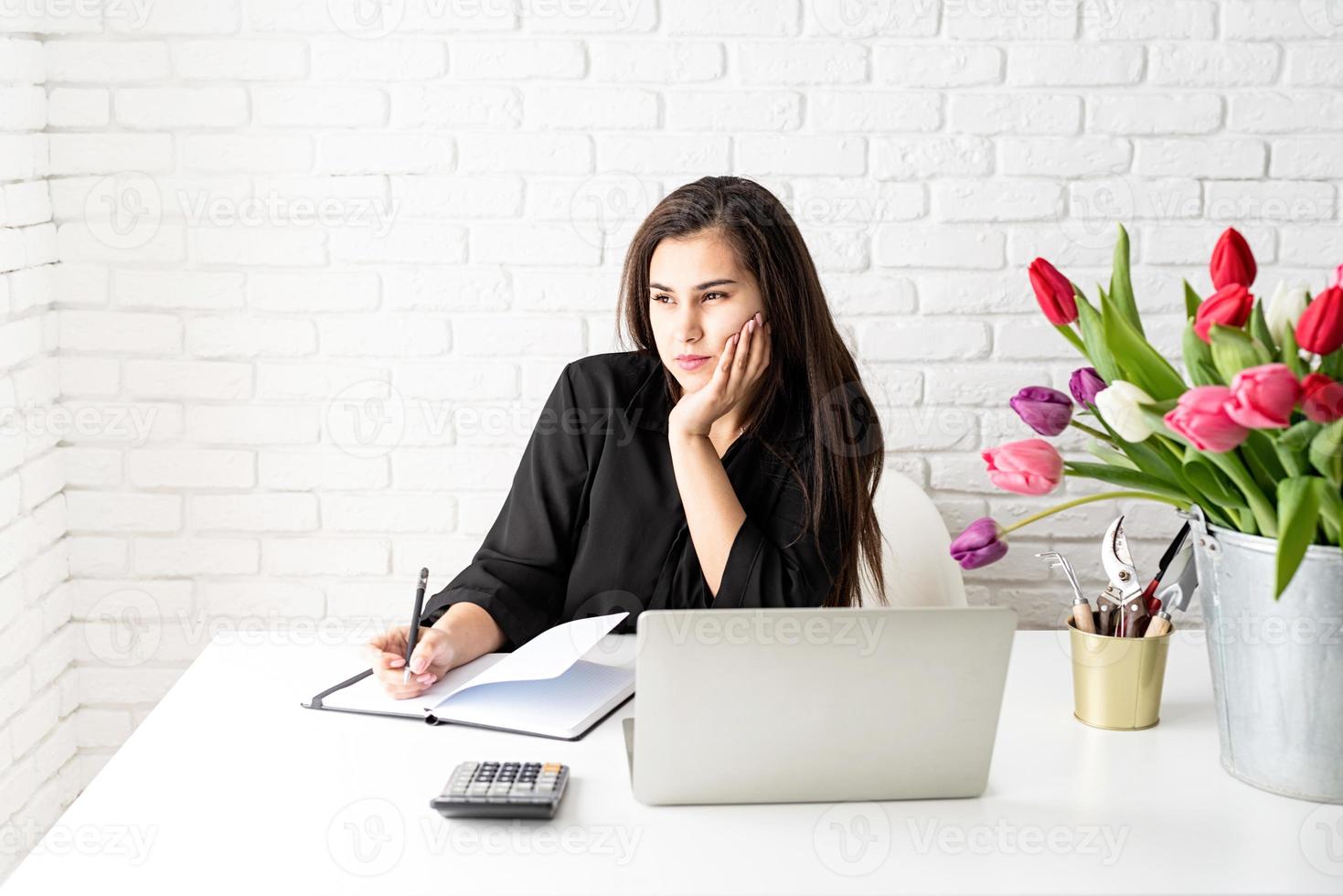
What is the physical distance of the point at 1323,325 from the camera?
990 millimetres

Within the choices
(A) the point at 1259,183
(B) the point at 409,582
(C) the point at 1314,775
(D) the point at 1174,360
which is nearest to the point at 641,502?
(B) the point at 409,582

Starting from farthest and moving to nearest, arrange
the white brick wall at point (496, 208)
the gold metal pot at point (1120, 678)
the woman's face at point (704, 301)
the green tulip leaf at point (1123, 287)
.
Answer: the white brick wall at point (496, 208), the woman's face at point (704, 301), the gold metal pot at point (1120, 678), the green tulip leaf at point (1123, 287)

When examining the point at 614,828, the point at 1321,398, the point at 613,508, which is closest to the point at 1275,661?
the point at 1321,398

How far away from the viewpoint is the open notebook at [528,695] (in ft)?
4.15

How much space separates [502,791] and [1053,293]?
0.66 metres

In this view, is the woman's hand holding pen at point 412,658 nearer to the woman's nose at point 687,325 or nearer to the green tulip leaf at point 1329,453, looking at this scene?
the woman's nose at point 687,325

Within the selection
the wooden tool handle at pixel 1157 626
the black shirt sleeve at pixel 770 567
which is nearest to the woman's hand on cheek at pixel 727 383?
the black shirt sleeve at pixel 770 567

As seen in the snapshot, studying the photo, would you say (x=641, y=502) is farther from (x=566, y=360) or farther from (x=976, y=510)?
(x=976, y=510)

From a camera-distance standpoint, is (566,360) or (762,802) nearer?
(762,802)

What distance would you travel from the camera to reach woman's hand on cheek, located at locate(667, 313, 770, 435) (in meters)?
1.65

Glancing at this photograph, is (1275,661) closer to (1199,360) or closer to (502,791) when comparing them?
(1199,360)

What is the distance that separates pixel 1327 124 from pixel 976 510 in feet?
3.09

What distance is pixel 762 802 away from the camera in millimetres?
1101

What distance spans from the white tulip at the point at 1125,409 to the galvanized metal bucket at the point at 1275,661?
122 mm
